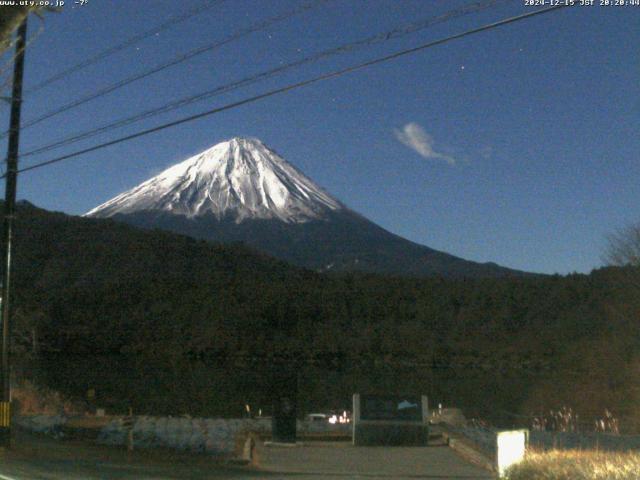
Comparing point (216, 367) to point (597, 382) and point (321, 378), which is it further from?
point (597, 382)

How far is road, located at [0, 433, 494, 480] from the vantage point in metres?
11.9

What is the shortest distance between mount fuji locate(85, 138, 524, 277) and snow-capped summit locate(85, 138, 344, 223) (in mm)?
141

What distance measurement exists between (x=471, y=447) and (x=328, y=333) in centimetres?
3361

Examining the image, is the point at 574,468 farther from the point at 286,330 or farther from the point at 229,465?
the point at 286,330

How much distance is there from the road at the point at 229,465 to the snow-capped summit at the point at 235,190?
4261 inches

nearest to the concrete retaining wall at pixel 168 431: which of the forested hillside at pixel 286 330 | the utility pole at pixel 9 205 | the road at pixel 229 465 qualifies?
the road at pixel 229 465

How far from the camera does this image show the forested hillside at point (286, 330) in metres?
36.4

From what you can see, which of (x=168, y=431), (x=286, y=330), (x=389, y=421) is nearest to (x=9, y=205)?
(x=168, y=431)

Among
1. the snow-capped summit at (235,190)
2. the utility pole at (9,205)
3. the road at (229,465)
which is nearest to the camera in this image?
the road at (229,465)

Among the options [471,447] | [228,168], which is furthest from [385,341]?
[228,168]

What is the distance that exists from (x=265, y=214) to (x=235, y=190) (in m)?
6.23

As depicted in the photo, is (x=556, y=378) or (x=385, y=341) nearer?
(x=556, y=378)

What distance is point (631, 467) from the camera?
9.14 metres

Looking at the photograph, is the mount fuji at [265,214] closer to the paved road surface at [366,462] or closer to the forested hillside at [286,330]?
the forested hillside at [286,330]
